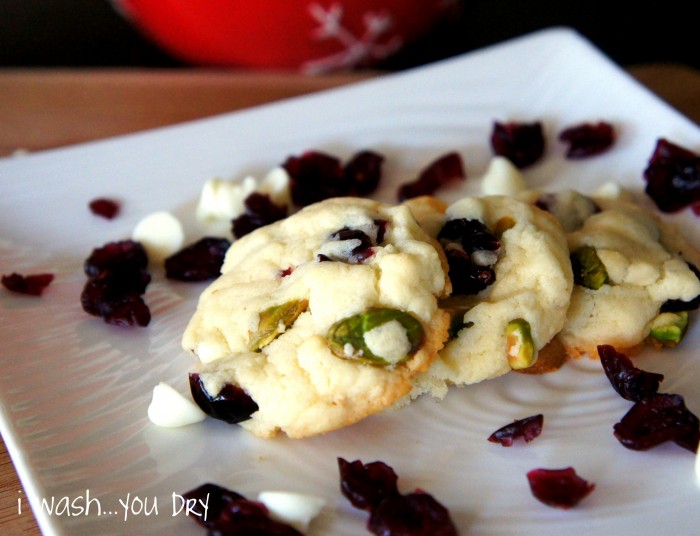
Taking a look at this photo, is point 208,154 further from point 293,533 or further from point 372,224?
point 293,533

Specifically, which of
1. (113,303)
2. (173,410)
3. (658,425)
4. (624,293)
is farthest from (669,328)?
(113,303)

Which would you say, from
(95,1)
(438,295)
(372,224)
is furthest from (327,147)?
(95,1)

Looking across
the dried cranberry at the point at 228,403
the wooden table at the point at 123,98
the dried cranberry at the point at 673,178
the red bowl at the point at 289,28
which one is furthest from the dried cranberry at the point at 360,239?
the red bowl at the point at 289,28

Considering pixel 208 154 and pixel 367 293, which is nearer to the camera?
pixel 367 293

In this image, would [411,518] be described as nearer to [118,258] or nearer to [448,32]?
[118,258]

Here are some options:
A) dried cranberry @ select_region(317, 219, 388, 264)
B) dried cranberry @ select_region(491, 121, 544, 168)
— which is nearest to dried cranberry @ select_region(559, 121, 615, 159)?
dried cranberry @ select_region(491, 121, 544, 168)

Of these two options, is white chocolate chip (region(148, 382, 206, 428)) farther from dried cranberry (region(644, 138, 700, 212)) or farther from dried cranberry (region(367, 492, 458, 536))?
dried cranberry (region(644, 138, 700, 212))
